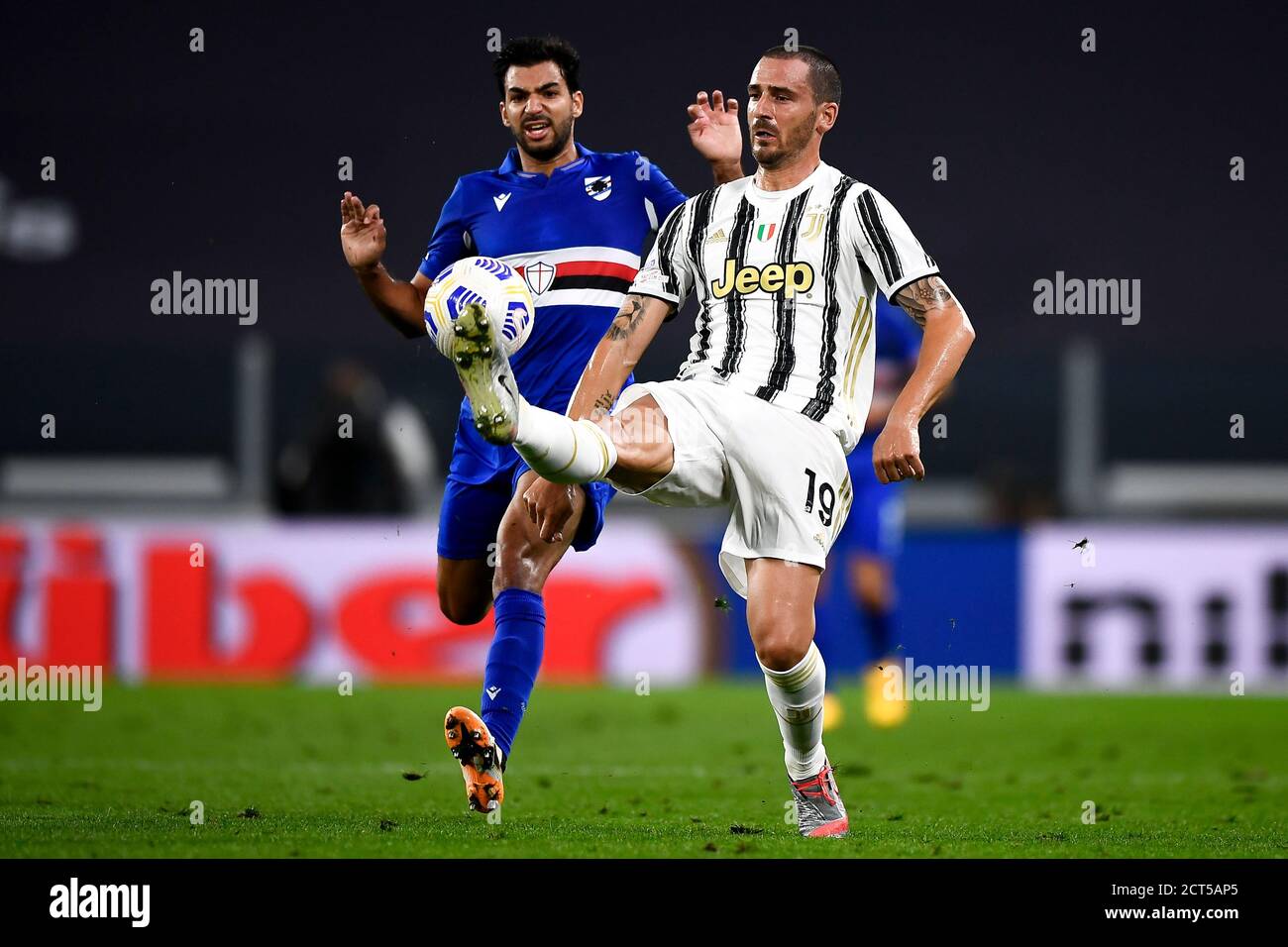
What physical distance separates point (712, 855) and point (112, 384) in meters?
10.1

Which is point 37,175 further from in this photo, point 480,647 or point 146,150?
point 480,647

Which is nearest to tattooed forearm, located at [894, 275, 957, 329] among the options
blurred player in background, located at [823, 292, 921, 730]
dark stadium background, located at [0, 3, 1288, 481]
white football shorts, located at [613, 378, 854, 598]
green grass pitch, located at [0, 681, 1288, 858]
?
white football shorts, located at [613, 378, 854, 598]

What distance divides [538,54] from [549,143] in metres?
0.28

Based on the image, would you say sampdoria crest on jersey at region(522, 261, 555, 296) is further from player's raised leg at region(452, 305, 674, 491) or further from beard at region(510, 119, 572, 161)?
player's raised leg at region(452, 305, 674, 491)

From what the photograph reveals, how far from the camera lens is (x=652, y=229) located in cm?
573

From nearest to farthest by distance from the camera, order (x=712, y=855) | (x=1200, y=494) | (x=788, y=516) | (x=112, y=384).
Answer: (x=712, y=855)
(x=788, y=516)
(x=1200, y=494)
(x=112, y=384)

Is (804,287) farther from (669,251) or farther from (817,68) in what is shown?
(817,68)

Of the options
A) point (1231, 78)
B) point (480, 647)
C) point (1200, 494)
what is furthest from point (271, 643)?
point (1231, 78)

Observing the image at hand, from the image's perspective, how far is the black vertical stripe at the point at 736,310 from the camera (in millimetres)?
5000

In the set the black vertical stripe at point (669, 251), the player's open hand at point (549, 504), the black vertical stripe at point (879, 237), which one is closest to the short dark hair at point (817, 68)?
the black vertical stripe at point (879, 237)

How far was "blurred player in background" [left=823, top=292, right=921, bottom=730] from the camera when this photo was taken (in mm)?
8500

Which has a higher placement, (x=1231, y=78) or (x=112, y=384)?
(x=1231, y=78)

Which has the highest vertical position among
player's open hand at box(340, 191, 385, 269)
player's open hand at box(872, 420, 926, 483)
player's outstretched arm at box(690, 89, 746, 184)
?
player's outstretched arm at box(690, 89, 746, 184)

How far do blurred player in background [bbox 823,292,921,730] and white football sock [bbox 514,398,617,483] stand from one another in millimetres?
4165
